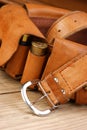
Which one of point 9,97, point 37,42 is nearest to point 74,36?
point 37,42

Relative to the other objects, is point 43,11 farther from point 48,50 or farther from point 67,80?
point 67,80

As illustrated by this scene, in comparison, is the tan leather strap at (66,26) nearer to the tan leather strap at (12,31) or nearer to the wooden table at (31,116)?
the tan leather strap at (12,31)

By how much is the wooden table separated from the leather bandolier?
1.2 inches

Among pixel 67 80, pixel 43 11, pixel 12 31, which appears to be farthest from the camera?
pixel 43 11

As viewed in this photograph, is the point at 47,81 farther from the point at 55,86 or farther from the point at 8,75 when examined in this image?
the point at 8,75

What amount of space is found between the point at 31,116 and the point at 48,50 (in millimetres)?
166

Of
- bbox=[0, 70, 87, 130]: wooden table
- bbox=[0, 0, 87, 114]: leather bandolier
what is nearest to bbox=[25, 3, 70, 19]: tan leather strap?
bbox=[0, 0, 87, 114]: leather bandolier

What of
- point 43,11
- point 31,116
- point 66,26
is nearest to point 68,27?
point 66,26

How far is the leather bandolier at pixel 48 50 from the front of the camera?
24.1 inches

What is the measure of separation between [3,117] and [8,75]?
0.71 ft

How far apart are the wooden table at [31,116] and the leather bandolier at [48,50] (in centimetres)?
3

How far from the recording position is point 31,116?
2.00 ft

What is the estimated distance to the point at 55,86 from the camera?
0.62 m

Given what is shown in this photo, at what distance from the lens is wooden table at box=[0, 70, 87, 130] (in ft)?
1.89
